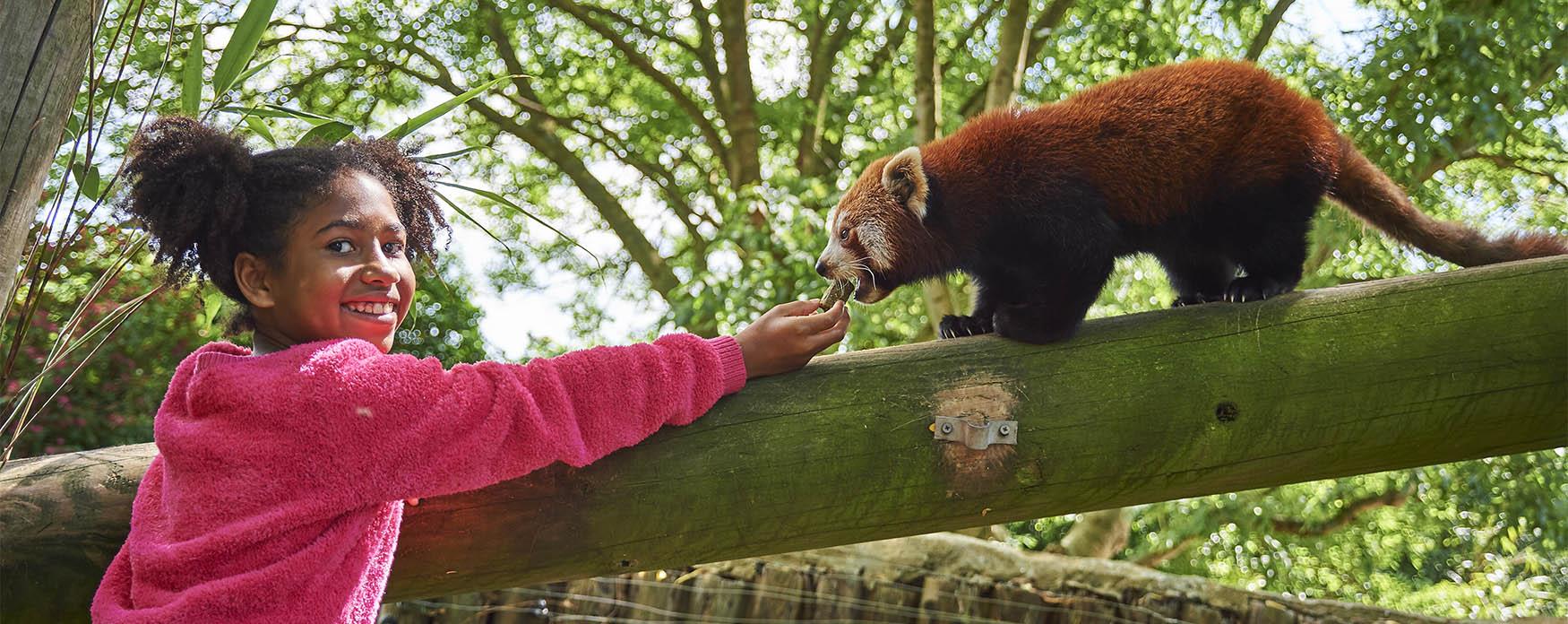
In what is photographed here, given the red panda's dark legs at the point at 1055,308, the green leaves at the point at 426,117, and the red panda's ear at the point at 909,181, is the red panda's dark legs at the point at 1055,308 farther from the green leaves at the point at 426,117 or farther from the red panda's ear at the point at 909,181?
the green leaves at the point at 426,117

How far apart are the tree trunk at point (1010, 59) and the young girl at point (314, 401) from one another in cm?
393

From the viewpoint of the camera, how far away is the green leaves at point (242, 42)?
6.10 ft

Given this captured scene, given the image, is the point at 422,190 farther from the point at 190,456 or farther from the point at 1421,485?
the point at 1421,485

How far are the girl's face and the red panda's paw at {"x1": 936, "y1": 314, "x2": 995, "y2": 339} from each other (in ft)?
4.26

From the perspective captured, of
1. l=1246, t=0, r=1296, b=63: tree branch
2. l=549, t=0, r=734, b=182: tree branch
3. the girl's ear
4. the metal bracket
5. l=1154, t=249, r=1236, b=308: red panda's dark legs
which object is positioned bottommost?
the metal bracket

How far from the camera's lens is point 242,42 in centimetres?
190

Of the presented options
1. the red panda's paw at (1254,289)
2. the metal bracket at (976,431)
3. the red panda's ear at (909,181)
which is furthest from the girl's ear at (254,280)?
the red panda's paw at (1254,289)

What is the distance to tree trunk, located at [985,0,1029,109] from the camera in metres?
5.49

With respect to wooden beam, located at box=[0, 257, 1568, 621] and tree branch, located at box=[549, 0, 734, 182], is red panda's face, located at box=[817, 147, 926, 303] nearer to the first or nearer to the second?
wooden beam, located at box=[0, 257, 1568, 621]

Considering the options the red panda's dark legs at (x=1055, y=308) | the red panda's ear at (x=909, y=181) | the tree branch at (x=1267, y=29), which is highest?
the tree branch at (x=1267, y=29)

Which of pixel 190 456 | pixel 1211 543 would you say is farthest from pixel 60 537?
pixel 1211 543

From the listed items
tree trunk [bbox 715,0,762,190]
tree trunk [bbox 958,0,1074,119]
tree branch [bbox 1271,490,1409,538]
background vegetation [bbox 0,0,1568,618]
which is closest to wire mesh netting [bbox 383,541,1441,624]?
background vegetation [bbox 0,0,1568,618]

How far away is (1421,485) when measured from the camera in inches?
265

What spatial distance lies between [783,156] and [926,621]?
19.3ft
